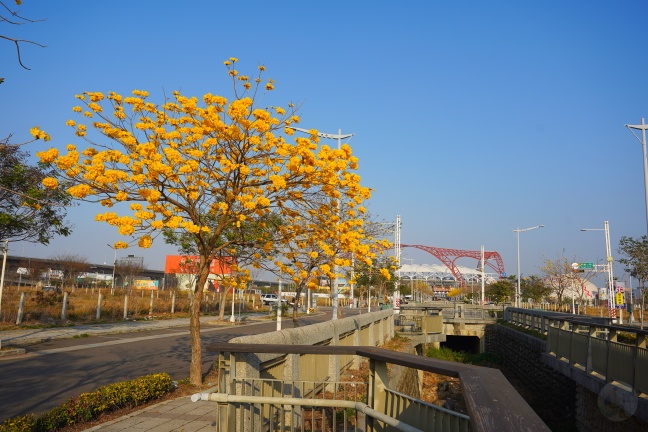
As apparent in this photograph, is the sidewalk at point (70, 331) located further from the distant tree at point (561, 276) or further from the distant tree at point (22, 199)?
the distant tree at point (561, 276)

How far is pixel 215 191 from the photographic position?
11.2 m

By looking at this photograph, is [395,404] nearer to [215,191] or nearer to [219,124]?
[219,124]

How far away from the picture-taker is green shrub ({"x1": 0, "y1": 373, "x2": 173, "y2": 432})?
22.0 ft

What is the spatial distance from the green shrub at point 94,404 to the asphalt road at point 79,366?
1495 millimetres

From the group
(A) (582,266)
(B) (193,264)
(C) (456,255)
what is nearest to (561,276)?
(A) (582,266)

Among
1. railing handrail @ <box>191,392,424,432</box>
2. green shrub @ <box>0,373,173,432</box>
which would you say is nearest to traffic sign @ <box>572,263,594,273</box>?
green shrub @ <box>0,373,173,432</box>

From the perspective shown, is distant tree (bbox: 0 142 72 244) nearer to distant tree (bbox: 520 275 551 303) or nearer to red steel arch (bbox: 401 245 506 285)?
distant tree (bbox: 520 275 551 303)

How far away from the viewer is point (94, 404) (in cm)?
809

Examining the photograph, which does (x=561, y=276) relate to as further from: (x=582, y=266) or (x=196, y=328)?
(x=196, y=328)

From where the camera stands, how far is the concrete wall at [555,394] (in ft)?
34.2

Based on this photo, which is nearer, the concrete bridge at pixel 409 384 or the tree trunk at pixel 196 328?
the concrete bridge at pixel 409 384

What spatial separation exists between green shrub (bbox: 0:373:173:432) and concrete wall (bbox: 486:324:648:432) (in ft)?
26.1

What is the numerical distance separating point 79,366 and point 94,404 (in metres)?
7.80

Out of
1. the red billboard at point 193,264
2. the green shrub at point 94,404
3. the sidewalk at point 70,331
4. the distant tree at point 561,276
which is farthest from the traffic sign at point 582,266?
the green shrub at point 94,404
